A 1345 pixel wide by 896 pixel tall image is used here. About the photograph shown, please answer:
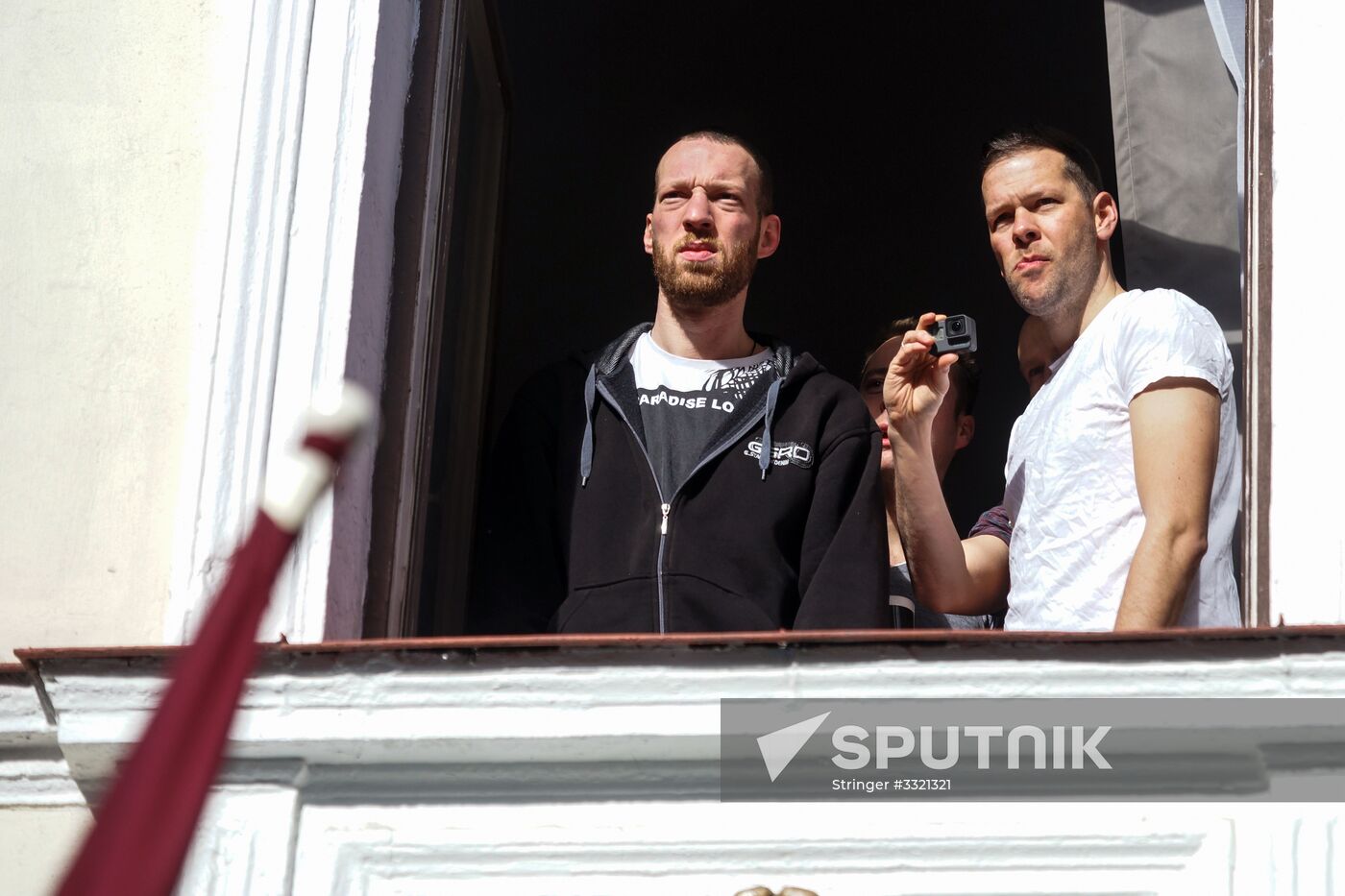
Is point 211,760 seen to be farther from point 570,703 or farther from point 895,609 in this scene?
point 895,609

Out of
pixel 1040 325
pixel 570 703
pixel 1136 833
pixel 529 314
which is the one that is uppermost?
pixel 529 314

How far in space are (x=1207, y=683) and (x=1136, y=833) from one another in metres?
0.24

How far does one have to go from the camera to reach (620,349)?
3.70 meters

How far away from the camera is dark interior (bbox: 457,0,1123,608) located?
7039 mm

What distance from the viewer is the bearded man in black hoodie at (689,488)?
3.30m

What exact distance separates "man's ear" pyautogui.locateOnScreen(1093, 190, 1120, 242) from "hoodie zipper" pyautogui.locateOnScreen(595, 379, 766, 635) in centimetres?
83

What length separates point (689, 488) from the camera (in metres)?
3.40

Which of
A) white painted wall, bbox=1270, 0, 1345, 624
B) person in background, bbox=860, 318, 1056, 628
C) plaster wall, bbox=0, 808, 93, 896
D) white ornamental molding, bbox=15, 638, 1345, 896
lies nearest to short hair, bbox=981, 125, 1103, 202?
person in background, bbox=860, 318, 1056, 628

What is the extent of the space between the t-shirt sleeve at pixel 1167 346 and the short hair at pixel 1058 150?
0.48 metres

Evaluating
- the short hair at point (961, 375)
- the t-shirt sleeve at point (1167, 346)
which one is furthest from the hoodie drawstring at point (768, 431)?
the short hair at point (961, 375)

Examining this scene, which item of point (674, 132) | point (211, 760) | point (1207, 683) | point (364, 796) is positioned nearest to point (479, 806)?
point (364, 796)

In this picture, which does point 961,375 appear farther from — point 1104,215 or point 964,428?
point 1104,215

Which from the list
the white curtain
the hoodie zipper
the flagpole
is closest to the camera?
the flagpole
